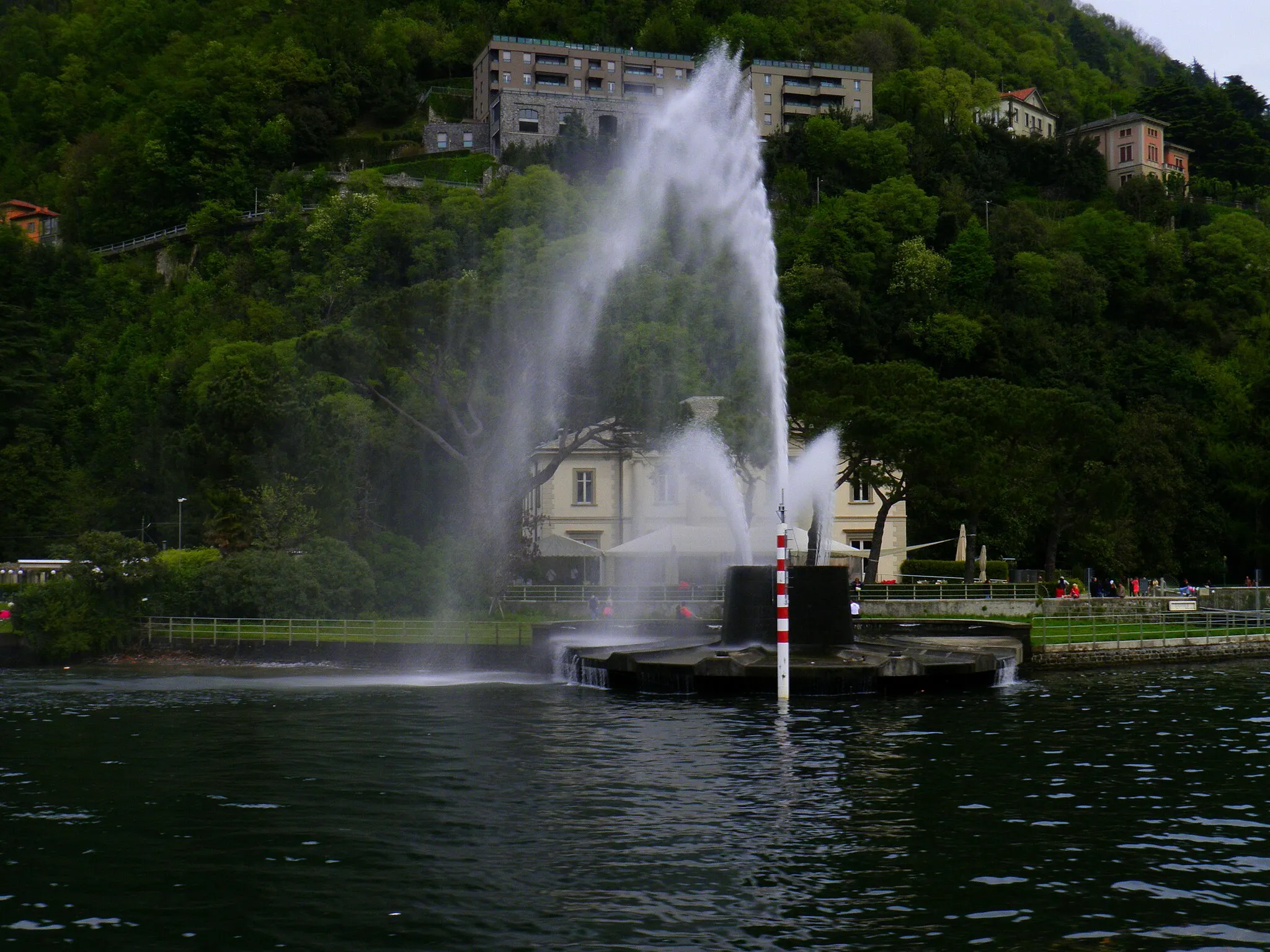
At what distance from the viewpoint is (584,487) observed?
75.2 metres

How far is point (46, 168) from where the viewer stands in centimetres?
16588

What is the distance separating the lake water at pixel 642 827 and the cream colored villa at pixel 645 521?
34244 mm

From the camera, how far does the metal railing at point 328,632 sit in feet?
142

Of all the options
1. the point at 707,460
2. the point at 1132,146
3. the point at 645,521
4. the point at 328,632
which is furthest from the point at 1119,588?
the point at 1132,146

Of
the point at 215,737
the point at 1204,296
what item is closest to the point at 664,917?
the point at 215,737

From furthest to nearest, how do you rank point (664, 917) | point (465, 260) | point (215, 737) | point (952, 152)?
point (952, 152), point (465, 260), point (215, 737), point (664, 917)

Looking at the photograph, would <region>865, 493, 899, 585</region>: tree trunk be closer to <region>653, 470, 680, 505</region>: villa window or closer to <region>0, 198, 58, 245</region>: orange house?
<region>653, 470, 680, 505</region>: villa window

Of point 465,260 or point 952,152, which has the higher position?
point 952,152

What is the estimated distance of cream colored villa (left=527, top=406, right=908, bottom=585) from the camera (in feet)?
216

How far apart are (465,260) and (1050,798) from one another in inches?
2490

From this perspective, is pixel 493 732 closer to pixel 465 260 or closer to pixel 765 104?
pixel 465 260

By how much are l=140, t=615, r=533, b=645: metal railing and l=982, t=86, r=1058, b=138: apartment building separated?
13293 centimetres

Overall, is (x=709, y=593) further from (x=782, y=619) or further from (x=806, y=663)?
(x=782, y=619)

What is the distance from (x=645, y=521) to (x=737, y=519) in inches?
1271
